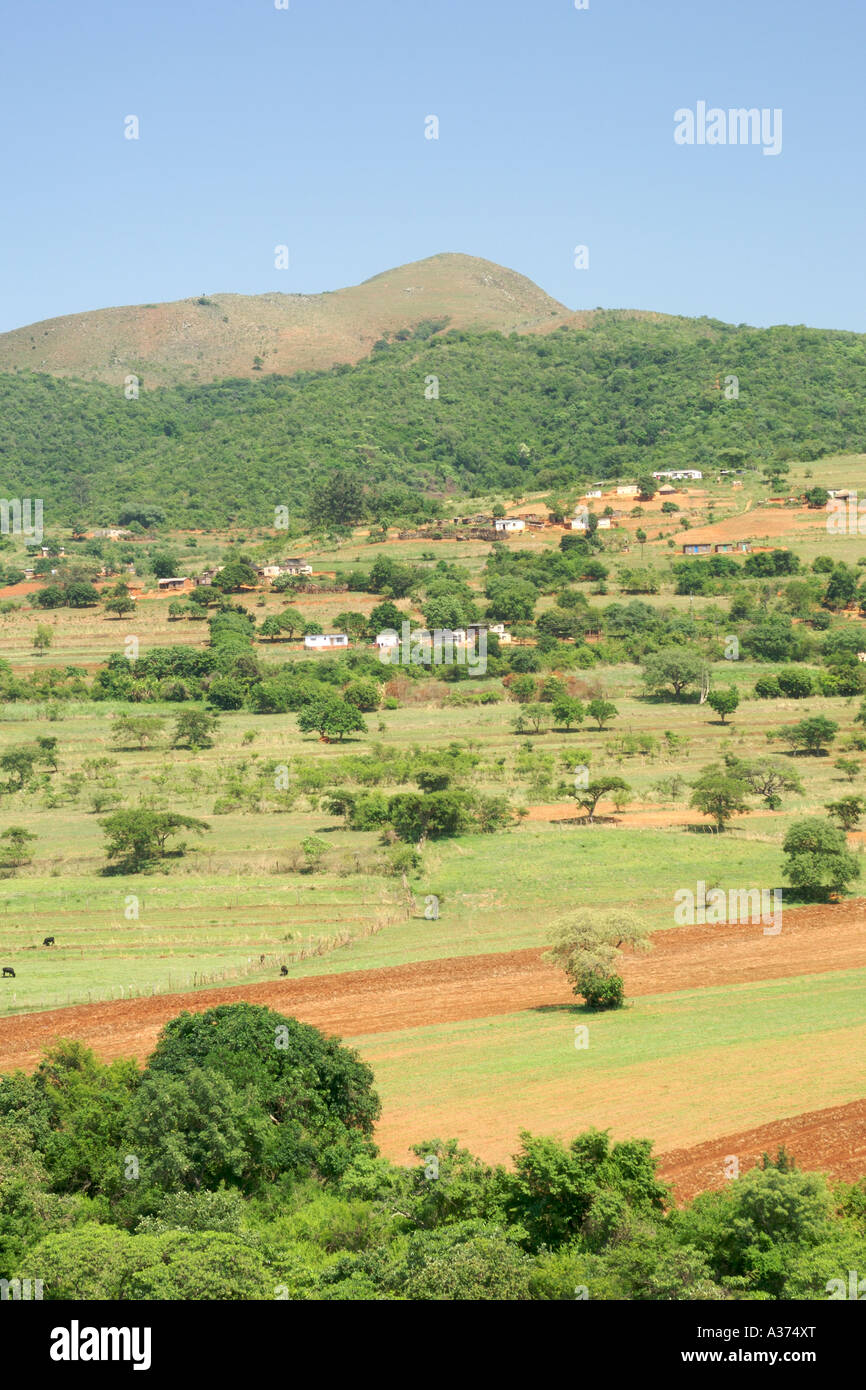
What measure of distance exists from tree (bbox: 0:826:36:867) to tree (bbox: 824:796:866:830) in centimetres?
3034

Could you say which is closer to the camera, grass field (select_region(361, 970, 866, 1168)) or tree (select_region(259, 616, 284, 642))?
grass field (select_region(361, 970, 866, 1168))

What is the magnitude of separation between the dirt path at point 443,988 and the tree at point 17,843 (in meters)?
16.1

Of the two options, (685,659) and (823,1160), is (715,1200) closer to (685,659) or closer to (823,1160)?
(823,1160)

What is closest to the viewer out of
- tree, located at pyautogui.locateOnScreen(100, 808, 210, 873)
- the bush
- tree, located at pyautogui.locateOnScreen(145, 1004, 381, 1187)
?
tree, located at pyautogui.locateOnScreen(145, 1004, 381, 1187)

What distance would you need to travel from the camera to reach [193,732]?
70.6 m

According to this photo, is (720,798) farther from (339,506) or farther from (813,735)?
(339,506)

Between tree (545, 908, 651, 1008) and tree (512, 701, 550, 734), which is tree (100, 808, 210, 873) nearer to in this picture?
tree (545, 908, 651, 1008)

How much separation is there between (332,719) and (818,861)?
3310 cm

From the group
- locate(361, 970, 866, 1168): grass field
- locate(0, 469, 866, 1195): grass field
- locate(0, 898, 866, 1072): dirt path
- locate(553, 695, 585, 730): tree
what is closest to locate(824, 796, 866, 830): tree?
locate(0, 469, 866, 1195): grass field

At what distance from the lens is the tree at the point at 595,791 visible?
54844 mm

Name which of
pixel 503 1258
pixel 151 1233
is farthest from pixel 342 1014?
pixel 503 1258

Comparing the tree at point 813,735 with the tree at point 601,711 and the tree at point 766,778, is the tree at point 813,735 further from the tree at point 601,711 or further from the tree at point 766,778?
the tree at point 601,711

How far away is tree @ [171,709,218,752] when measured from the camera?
69.9 metres

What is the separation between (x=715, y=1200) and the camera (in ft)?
64.9
